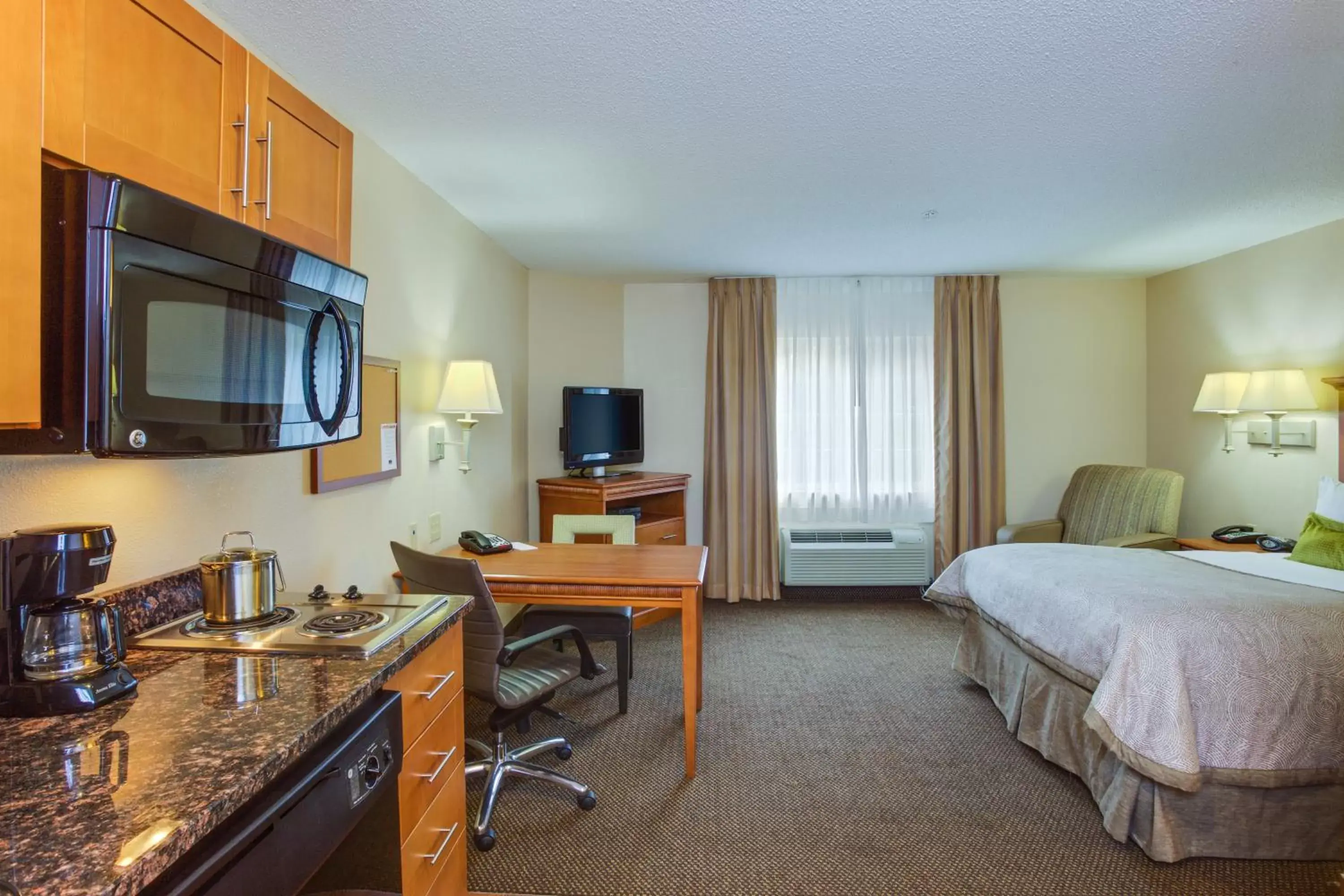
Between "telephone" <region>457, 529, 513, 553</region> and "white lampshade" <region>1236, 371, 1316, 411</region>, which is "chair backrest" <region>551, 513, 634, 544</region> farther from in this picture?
"white lampshade" <region>1236, 371, 1316, 411</region>

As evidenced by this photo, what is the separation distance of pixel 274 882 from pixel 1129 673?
210 cm

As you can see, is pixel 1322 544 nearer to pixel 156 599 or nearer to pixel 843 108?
pixel 843 108

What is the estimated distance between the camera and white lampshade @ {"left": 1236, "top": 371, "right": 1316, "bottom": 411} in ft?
11.5

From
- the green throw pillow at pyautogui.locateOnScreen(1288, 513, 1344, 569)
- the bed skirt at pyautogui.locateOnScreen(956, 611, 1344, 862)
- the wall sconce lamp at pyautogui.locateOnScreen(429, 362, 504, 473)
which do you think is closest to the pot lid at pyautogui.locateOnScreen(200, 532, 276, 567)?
the wall sconce lamp at pyautogui.locateOnScreen(429, 362, 504, 473)

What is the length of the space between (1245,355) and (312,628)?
16.1 feet

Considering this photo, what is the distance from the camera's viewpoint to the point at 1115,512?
4.35 metres

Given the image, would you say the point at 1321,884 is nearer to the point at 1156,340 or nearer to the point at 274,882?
the point at 274,882

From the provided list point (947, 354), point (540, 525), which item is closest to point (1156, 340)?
point (947, 354)

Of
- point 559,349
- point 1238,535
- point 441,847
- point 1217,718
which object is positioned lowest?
point 441,847

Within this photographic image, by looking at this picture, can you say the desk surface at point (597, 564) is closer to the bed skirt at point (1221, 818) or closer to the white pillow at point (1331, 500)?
the bed skirt at point (1221, 818)

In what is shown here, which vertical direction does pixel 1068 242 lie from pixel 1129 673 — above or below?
above

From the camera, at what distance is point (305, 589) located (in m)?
2.17

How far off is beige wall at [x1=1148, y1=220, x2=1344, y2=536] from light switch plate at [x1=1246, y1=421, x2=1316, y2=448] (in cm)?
3

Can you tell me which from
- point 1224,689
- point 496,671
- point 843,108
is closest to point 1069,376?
point 1224,689
